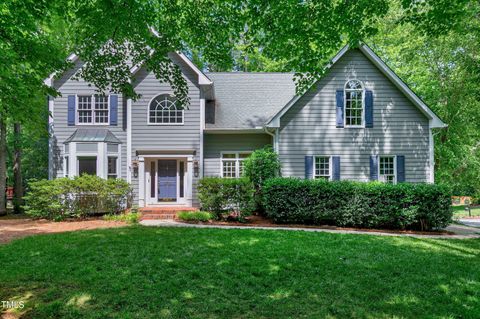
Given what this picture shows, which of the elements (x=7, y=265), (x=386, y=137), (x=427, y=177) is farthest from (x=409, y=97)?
(x=7, y=265)

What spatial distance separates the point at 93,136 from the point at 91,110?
137 centimetres

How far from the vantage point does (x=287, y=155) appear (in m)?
12.2

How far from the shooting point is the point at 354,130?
12281 millimetres

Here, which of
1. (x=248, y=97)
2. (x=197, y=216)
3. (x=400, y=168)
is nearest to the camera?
(x=197, y=216)

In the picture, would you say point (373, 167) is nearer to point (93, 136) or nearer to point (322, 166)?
point (322, 166)

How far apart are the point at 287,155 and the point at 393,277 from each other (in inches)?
298

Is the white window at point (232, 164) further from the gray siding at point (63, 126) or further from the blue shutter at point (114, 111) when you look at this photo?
the blue shutter at point (114, 111)

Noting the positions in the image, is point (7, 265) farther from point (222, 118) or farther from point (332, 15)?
point (222, 118)

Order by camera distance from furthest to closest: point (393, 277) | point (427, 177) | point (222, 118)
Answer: point (222, 118), point (427, 177), point (393, 277)

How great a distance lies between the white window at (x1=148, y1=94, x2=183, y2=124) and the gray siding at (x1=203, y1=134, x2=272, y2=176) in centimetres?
168

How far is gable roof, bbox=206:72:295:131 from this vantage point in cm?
1331

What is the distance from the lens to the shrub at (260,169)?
11453mm

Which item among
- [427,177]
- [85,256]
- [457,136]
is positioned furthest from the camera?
[457,136]

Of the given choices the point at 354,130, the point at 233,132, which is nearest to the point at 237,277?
the point at 233,132
